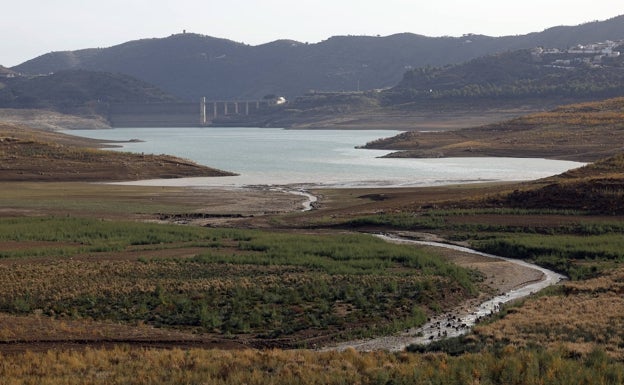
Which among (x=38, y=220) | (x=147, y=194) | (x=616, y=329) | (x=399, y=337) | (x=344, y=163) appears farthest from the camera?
(x=344, y=163)

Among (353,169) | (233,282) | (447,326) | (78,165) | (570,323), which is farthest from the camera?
(353,169)

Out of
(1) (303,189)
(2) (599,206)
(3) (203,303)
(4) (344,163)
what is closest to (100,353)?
(3) (203,303)

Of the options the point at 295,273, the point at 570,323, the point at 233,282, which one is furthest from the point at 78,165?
the point at 570,323

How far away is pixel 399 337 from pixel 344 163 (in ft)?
368

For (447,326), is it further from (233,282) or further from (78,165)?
(78,165)

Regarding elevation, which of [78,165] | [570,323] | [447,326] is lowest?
[78,165]

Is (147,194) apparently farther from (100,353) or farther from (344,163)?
(100,353)

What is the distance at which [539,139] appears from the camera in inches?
6417

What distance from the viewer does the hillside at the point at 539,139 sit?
493ft

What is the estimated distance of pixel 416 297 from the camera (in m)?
37.6

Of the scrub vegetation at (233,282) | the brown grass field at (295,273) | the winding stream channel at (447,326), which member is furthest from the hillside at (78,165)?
the winding stream channel at (447,326)

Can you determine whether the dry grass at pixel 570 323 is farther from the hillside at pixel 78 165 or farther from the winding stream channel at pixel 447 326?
the hillside at pixel 78 165

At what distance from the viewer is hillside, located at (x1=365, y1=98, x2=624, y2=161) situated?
150 m

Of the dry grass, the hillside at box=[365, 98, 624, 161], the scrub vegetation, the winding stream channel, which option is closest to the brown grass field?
the dry grass
